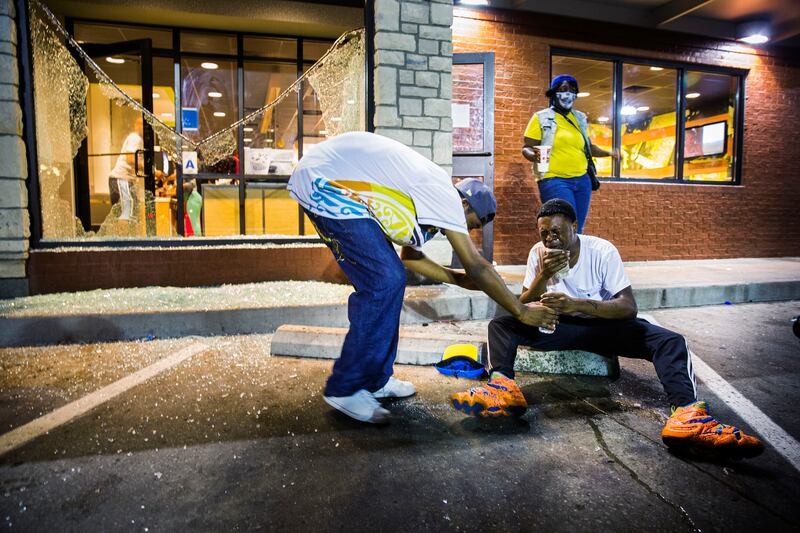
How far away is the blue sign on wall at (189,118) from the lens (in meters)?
8.51

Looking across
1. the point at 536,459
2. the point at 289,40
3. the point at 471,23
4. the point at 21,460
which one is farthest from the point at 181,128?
the point at 536,459

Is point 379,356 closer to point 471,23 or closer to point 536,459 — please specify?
point 536,459

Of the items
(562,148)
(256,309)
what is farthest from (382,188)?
(562,148)

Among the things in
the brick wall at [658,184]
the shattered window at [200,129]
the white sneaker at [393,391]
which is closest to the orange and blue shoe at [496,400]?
the white sneaker at [393,391]

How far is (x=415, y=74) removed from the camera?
575 centimetres

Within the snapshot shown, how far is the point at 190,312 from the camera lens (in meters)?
4.47

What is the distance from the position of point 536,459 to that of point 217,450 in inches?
56.6

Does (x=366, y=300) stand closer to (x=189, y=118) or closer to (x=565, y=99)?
(x=565, y=99)

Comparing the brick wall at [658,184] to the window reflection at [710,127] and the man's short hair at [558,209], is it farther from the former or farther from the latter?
the man's short hair at [558,209]

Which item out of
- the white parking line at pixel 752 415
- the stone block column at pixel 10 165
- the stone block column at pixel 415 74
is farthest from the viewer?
the stone block column at pixel 415 74

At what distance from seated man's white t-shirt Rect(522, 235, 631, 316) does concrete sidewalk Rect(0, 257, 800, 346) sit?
2.07 m

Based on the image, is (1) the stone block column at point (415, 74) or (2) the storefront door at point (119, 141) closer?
(1) the stone block column at point (415, 74)

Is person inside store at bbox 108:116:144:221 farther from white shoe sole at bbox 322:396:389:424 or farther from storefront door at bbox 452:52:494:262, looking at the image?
white shoe sole at bbox 322:396:389:424

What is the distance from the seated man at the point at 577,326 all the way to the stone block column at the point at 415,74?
3.03 m
